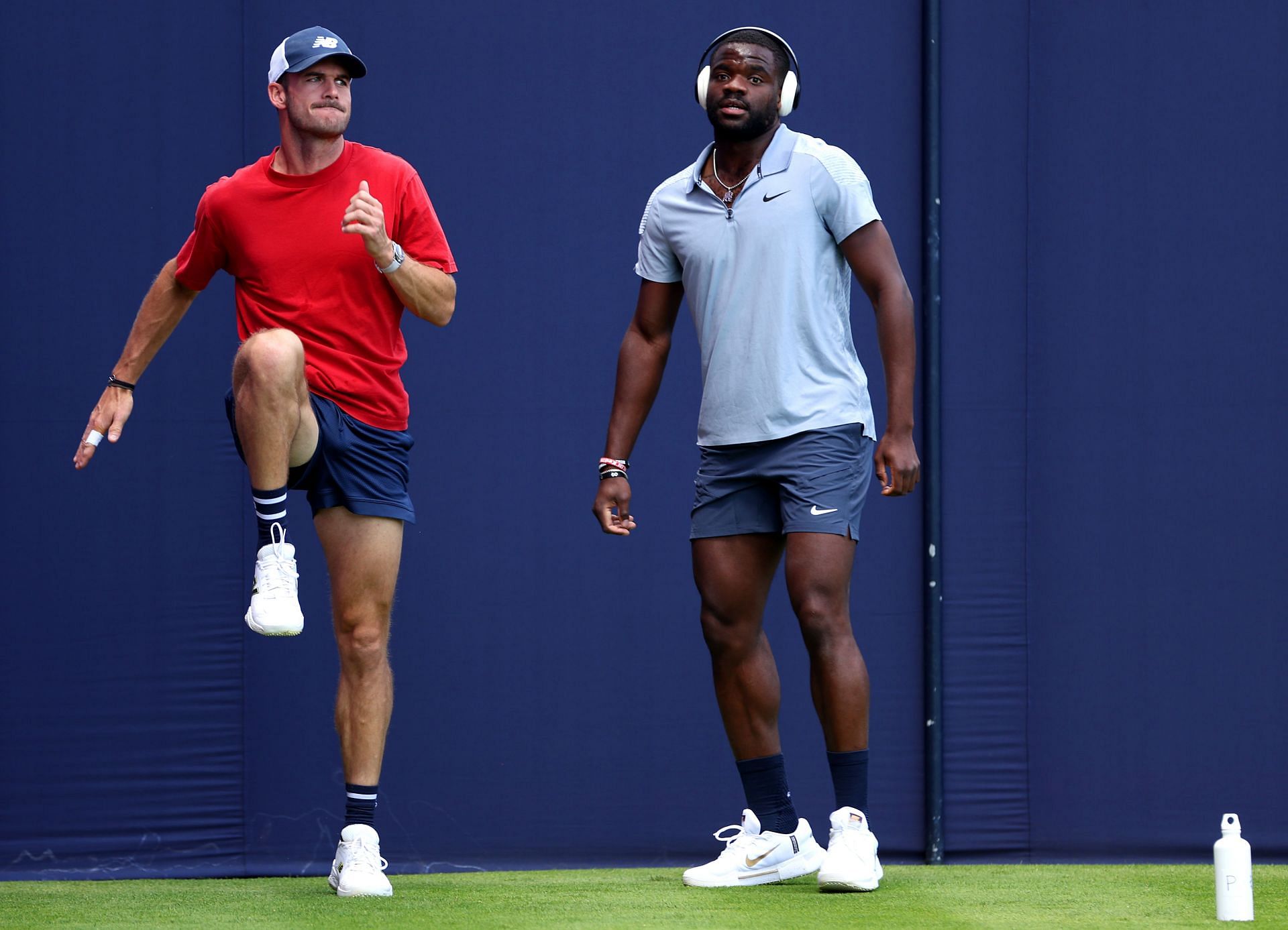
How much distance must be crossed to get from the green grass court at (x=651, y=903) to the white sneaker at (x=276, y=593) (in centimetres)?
53

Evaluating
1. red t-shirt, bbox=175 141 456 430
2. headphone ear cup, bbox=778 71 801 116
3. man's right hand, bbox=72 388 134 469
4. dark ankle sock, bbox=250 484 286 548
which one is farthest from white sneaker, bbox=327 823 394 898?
headphone ear cup, bbox=778 71 801 116

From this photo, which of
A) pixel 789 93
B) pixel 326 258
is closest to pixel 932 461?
pixel 789 93

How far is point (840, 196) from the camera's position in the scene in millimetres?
3082

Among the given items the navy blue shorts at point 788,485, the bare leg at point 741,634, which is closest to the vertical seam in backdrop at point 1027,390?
the navy blue shorts at point 788,485

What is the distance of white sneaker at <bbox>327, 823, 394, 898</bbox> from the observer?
308cm

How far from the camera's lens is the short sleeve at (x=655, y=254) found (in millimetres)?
3279

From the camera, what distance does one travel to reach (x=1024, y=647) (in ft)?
13.6

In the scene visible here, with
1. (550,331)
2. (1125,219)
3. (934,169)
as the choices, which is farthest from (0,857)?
(1125,219)

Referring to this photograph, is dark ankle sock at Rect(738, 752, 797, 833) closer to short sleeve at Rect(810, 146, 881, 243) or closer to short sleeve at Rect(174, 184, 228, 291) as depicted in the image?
short sleeve at Rect(810, 146, 881, 243)

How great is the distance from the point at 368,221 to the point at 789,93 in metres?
0.90

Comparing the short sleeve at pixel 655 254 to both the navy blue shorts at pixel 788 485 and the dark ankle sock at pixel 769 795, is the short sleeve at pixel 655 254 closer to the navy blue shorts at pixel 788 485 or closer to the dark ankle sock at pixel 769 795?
the navy blue shorts at pixel 788 485

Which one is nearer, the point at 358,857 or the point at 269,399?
the point at 269,399

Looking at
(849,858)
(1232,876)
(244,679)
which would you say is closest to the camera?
(1232,876)

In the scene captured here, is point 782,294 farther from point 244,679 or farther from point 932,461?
point 244,679
